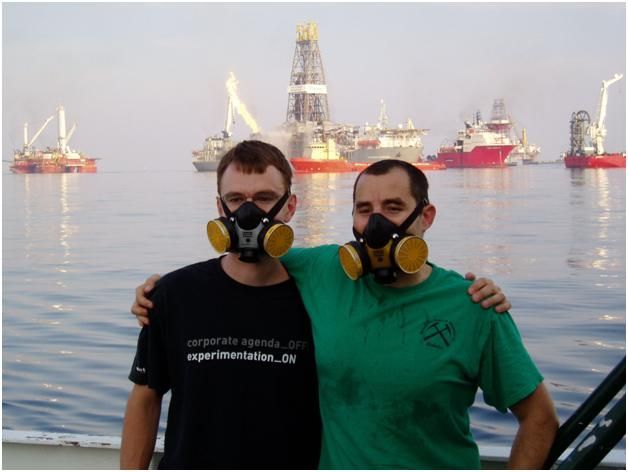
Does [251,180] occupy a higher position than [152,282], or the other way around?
[251,180]

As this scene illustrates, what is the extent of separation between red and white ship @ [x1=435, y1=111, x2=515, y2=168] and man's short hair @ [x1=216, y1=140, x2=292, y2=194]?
6881cm

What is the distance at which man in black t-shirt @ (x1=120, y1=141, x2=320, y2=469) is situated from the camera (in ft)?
6.40

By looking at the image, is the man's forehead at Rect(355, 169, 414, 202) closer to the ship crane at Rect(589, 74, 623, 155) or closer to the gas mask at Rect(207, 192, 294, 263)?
the gas mask at Rect(207, 192, 294, 263)

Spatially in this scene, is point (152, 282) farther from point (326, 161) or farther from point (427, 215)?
point (326, 161)

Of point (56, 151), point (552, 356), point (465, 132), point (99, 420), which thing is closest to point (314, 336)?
point (99, 420)

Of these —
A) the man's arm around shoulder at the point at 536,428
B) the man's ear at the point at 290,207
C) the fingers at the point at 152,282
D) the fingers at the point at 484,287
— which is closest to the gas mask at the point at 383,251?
the fingers at the point at 484,287

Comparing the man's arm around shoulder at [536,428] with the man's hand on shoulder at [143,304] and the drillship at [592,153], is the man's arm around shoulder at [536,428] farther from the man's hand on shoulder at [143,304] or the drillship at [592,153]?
the drillship at [592,153]

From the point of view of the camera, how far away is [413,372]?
1815 millimetres

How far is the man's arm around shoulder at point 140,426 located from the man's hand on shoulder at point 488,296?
2.61 feet

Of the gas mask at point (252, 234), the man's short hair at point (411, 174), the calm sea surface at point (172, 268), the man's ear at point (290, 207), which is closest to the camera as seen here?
the man's short hair at point (411, 174)

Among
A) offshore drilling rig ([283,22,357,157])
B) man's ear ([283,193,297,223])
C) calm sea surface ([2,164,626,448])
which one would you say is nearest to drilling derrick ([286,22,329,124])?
offshore drilling rig ([283,22,357,157])

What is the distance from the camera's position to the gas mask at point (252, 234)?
202 cm

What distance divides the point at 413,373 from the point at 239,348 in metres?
0.40

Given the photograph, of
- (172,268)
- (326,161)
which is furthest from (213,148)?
(172,268)
